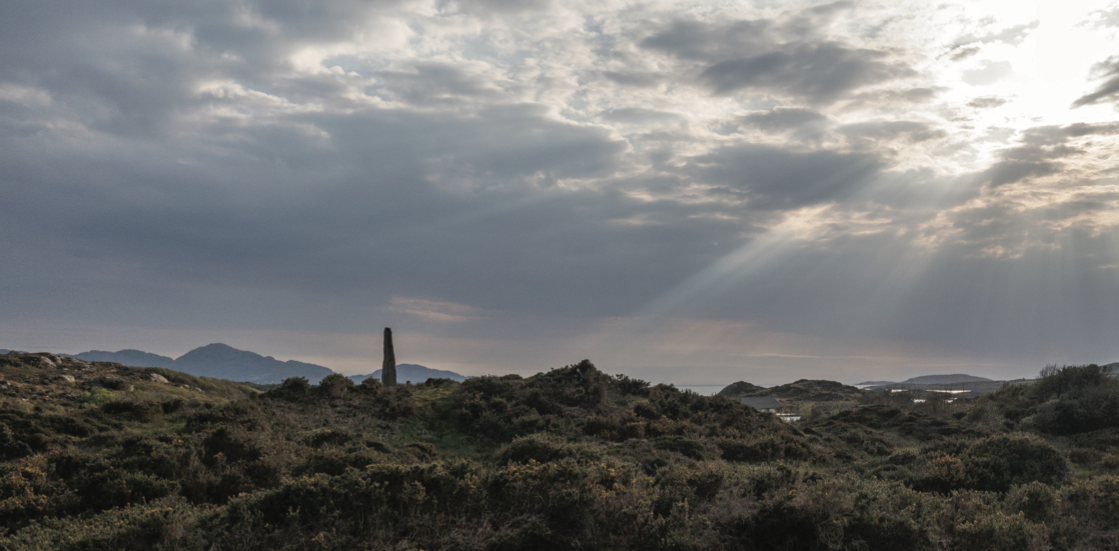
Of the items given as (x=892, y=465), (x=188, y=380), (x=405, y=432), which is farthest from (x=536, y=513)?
(x=188, y=380)

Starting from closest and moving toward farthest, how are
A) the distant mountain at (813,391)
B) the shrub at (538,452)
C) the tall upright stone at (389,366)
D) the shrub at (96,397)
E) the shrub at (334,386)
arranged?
the shrub at (538,452)
the shrub at (96,397)
the shrub at (334,386)
the tall upright stone at (389,366)
the distant mountain at (813,391)

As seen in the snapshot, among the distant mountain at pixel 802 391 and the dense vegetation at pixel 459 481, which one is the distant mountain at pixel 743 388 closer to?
the distant mountain at pixel 802 391

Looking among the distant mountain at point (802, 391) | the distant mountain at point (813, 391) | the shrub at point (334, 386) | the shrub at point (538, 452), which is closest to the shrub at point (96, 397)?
the shrub at point (334, 386)

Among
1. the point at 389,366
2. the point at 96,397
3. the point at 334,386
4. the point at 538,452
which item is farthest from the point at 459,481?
the point at 389,366

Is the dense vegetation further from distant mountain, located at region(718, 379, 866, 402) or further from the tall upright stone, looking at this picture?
distant mountain, located at region(718, 379, 866, 402)

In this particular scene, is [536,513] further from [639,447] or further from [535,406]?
[535,406]

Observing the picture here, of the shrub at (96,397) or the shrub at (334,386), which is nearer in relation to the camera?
the shrub at (96,397)

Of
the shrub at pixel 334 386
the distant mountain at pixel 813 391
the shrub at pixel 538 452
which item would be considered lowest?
the distant mountain at pixel 813 391

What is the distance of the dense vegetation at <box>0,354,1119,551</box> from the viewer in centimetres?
860

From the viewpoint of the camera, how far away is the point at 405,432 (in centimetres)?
2067

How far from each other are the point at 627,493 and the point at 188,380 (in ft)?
77.5

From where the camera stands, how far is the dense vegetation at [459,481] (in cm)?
860

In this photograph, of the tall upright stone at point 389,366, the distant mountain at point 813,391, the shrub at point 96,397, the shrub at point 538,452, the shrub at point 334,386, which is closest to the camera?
the shrub at point 538,452

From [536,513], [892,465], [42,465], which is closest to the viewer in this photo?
[536,513]
